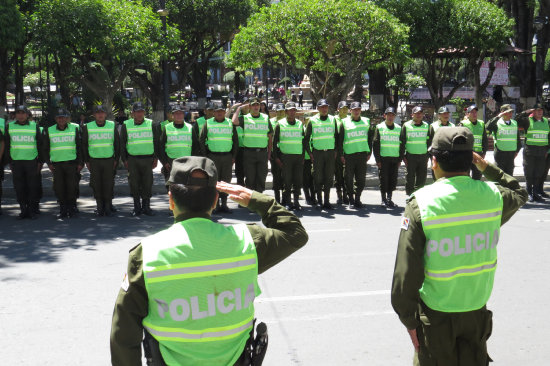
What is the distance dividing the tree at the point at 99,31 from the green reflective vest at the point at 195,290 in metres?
12.9

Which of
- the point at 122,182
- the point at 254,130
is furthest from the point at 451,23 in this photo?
the point at 122,182

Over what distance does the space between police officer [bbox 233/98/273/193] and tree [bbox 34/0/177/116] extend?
480 centimetres

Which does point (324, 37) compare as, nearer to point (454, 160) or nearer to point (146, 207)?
point (146, 207)

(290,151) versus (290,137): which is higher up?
(290,137)

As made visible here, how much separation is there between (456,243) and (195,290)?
1.38 metres

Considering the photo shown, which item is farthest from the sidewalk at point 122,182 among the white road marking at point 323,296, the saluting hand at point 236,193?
the saluting hand at point 236,193

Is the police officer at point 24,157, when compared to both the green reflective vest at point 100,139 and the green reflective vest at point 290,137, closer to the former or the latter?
the green reflective vest at point 100,139

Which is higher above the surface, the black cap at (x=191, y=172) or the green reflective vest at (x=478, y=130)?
the black cap at (x=191, y=172)

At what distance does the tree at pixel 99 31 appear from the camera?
14656 mm

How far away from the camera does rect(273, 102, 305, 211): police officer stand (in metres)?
11.4

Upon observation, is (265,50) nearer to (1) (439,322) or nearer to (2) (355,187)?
(2) (355,187)

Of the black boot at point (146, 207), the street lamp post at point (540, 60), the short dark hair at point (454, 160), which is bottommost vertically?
the black boot at point (146, 207)

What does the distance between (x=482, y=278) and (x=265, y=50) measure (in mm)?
12756

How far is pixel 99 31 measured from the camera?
1464 centimetres
